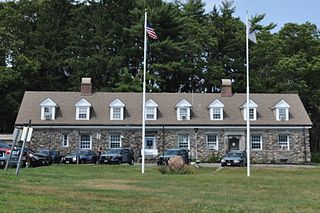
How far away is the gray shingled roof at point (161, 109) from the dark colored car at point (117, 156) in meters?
6.55

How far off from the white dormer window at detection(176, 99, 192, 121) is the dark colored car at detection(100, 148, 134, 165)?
338 inches

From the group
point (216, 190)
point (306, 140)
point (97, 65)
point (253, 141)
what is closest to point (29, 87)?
point (97, 65)

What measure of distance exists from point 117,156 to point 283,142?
16.7 m

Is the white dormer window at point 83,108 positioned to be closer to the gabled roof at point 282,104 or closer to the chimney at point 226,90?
the chimney at point 226,90

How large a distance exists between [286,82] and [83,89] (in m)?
24.2

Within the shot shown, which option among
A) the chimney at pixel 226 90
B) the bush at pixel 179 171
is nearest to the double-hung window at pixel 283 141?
the chimney at pixel 226 90

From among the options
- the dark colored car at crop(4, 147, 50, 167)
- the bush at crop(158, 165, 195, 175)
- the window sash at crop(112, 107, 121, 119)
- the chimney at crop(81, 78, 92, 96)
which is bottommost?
the bush at crop(158, 165, 195, 175)

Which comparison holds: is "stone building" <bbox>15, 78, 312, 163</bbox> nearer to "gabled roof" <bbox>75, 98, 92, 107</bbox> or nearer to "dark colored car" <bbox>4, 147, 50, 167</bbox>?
"gabled roof" <bbox>75, 98, 92, 107</bbox>

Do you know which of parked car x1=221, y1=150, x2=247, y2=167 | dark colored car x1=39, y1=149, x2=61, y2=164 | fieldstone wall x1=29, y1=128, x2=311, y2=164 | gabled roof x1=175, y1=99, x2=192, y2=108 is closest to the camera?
dark colored car x1=39, y1=149, x2=61, y2=164

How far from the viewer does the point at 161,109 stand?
47719 millimetres

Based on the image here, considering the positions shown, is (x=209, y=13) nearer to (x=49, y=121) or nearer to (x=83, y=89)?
(x=83, y=89)

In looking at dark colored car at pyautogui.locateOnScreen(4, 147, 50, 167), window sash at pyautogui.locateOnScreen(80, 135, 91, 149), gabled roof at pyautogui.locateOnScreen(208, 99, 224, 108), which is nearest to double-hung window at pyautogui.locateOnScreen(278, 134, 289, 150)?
gabled roof at pyautogui.locateOnScreen(208, 99, 224, 108)

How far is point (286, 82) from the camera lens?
59094 mm

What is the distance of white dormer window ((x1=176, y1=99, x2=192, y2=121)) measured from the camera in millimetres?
46722
